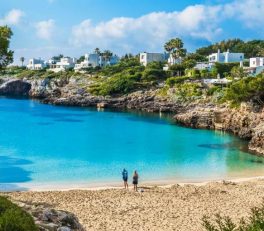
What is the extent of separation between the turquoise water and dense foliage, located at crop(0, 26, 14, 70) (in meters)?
9.97

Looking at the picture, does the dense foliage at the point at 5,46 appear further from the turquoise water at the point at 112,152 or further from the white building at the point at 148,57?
the white building at the point at 148,57

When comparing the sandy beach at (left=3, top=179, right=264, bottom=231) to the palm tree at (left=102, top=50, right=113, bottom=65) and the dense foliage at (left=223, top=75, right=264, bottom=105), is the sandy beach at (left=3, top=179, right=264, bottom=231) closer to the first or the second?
the dense foliage at (left=223, top=75, right=264, bottom=105)

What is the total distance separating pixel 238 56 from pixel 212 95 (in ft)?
167

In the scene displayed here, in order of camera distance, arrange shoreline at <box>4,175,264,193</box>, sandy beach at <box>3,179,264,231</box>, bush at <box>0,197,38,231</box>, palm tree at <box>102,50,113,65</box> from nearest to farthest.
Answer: bush at <box>0,197,38,231</box> < sandy beach at <box>3,179,264,231</box> < shoreline at <box>4,175,264,193</box> < palm tree at <box>102,50,113,65</box>

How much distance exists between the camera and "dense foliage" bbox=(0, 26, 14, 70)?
25.2m

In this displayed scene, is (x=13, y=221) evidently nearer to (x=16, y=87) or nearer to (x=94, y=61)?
(x=16, y=87)

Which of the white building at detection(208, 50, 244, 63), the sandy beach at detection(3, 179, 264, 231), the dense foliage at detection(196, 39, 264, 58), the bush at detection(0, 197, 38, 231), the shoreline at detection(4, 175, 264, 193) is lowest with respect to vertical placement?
the shoreline at detection(4, 175, 264, 193)

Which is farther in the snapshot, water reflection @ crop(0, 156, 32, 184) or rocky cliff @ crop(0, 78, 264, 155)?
rocky cliff @ crop(0, 78, 264, 155)

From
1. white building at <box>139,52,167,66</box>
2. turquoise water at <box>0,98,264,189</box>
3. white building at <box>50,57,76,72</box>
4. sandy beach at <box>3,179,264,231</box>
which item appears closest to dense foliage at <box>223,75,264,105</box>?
turquoise water at <box>0,98,264,189</box>

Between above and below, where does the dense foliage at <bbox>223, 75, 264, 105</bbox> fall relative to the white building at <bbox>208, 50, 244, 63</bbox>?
below

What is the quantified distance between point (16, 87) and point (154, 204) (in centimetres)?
12568

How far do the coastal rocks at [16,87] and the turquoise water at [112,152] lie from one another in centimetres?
6726

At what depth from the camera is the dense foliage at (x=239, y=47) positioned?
478ft

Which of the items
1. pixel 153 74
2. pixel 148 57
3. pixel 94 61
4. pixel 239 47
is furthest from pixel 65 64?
pixel 153 74
